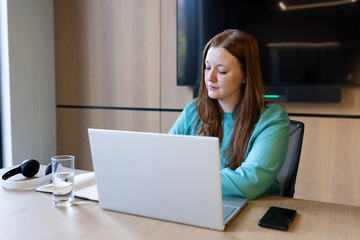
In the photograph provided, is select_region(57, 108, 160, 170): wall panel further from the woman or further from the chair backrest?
the chair backrest

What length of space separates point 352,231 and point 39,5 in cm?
328

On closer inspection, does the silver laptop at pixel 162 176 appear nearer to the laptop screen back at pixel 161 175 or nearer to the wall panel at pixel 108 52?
the laptop screen back at pixel 161 175

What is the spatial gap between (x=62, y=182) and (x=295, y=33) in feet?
6.31

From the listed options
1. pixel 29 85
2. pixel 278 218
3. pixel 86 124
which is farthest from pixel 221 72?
pixel 29 85

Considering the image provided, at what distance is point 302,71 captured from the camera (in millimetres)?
2371

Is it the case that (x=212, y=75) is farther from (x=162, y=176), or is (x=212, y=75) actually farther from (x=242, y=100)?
(x=162, y=176)

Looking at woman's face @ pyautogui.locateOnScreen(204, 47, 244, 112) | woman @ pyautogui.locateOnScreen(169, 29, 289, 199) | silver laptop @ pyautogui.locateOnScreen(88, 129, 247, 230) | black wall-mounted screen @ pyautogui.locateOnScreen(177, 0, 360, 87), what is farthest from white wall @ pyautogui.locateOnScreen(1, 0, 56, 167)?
silver laptop @ pyautogui.locateOnScreen(88, 129, 247, 230)

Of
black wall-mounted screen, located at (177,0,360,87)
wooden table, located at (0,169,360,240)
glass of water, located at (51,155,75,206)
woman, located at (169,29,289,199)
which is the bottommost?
wooden table, located at (0,169,360,240)

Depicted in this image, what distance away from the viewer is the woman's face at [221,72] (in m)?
1.40

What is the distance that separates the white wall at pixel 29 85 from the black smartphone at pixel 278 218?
2.73m

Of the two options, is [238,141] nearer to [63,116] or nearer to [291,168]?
[291,168]

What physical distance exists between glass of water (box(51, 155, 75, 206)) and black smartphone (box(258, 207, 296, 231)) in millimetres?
578

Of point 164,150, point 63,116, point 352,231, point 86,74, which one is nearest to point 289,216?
point 352,231

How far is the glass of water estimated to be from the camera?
105 cm
